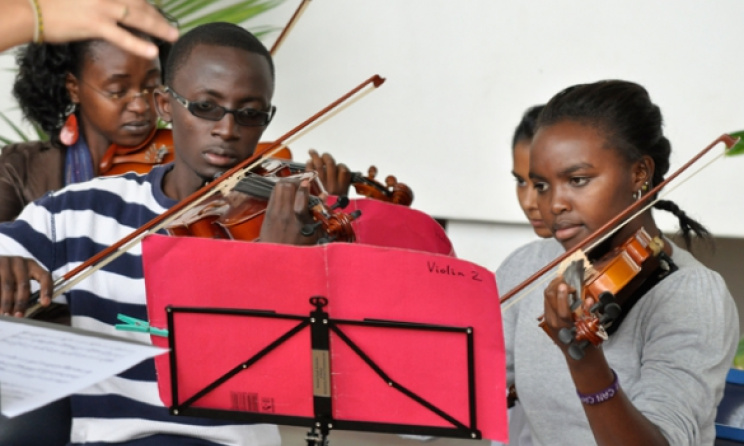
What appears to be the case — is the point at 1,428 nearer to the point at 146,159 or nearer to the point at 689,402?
the point at 146,159

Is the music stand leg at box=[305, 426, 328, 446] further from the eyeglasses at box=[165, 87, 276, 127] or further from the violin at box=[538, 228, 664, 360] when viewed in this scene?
the eyeglasses at box=[165, 87, 276, 127]

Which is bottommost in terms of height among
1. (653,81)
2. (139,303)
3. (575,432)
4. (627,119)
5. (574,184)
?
(575,432)

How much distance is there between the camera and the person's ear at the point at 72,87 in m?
2.50

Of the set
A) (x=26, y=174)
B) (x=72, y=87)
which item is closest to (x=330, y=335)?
(x=26, y=174)

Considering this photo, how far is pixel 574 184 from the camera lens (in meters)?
1.56

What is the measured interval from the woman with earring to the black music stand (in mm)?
1112

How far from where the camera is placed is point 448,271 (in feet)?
4.07

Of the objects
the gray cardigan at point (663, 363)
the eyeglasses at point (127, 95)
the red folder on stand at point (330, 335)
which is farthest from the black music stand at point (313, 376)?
the eyeglasses at point (127, 95)

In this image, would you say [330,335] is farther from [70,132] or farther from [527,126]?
[70,132]

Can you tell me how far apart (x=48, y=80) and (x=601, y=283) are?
176 centimetres

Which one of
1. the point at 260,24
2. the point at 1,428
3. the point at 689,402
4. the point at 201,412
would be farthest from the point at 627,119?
the point at 260,24

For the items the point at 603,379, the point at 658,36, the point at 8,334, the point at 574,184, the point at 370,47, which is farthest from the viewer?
the point at 370,47

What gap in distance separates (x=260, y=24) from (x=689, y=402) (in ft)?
7.29

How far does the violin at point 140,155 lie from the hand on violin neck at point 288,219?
87 centimetres
